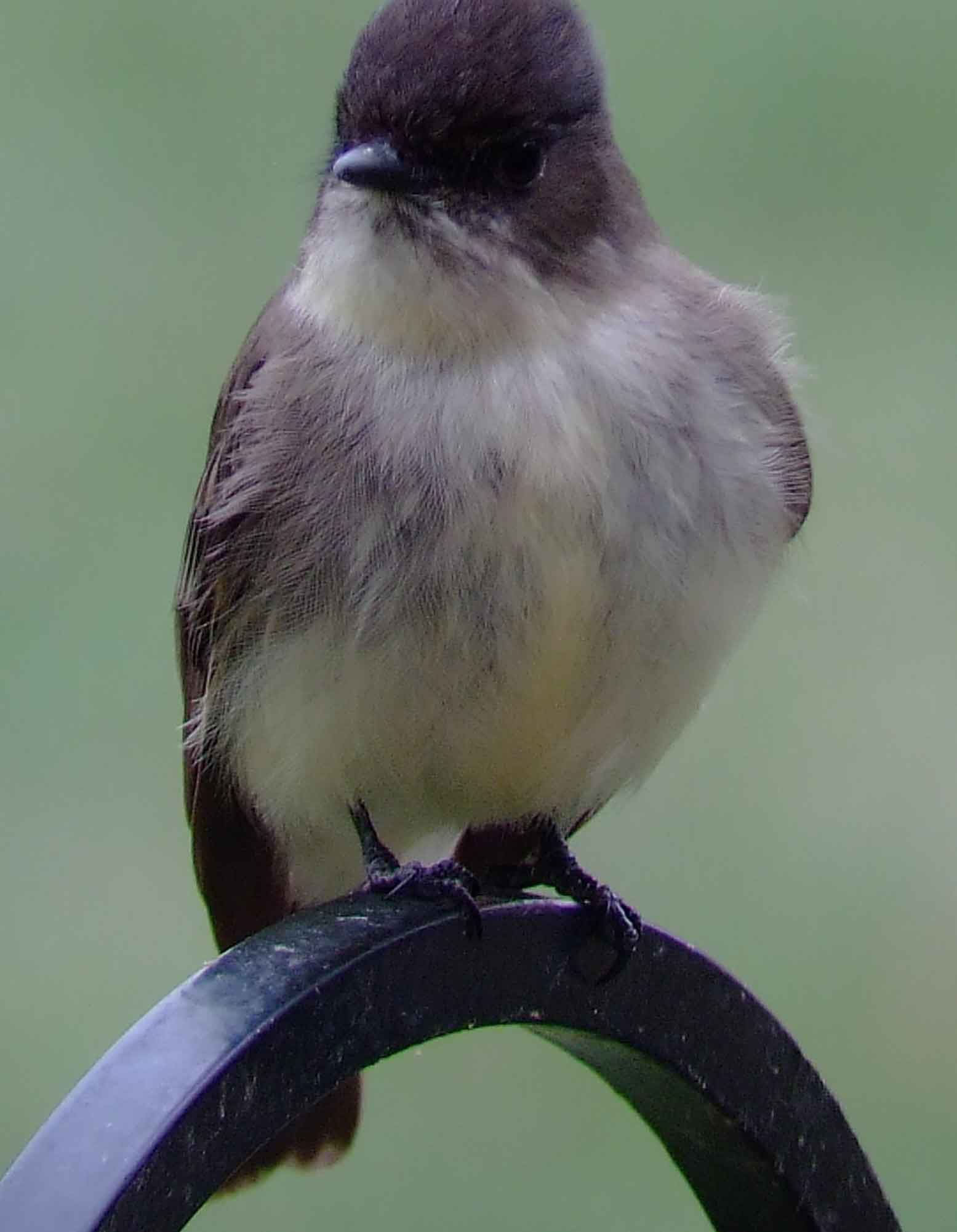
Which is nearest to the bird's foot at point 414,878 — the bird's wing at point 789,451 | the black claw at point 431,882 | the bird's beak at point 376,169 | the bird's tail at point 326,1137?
the black claw at point 431,882

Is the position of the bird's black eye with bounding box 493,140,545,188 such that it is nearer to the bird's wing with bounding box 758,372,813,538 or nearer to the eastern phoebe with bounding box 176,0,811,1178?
the eastern phoebe with bounding box 176,0,811,1178

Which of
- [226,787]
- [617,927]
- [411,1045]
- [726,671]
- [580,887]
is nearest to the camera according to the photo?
[411,1045]

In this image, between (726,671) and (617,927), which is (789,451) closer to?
(617,927)

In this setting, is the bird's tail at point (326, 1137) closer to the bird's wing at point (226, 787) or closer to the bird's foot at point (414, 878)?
the bird's wing at point (226, 787)

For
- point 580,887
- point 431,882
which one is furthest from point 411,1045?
point 580,887

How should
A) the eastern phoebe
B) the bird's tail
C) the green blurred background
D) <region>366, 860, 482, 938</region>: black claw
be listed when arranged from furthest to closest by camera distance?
1. the green blurred background
2. the bird's tail
3. the eastern phoebe
4. <region>366, 860, 482, 938</region>: black claw

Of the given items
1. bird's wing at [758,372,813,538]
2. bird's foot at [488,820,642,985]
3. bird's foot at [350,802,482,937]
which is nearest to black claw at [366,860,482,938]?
bird's foot at [350,802,482,937]
